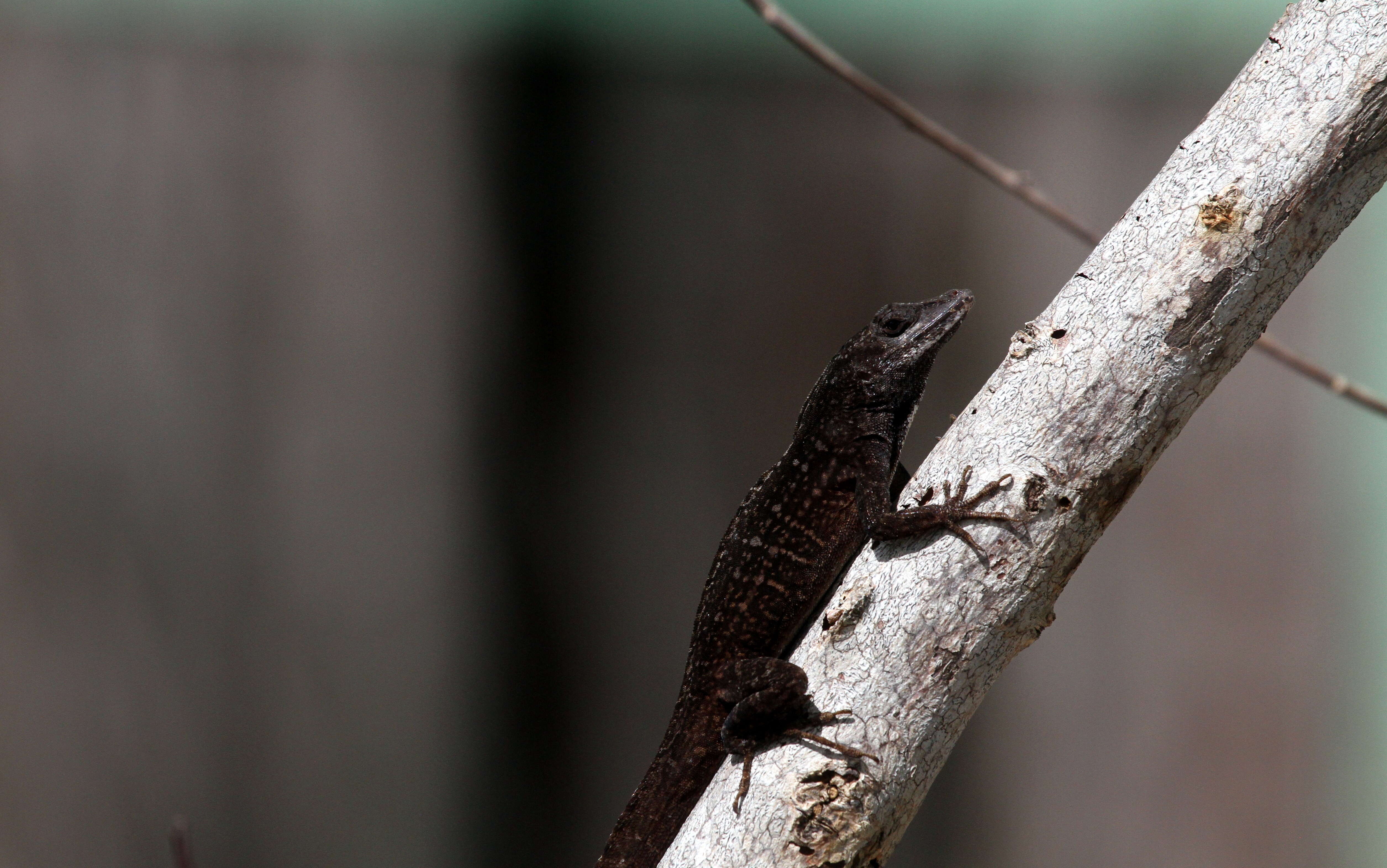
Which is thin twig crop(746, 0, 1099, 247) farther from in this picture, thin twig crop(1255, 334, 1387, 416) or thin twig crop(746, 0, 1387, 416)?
thin twig crop(1255, 334, 1387, 416)

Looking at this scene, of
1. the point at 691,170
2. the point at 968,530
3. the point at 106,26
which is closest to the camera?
the point at 968,530

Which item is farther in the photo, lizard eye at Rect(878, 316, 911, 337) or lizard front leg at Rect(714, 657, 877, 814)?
lizard eye at Rect(878, 316, 911, 337)

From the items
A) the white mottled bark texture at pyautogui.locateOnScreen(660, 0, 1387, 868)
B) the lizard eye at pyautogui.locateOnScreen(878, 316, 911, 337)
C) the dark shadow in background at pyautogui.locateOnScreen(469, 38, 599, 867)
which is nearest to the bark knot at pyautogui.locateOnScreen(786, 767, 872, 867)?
the white mottled bark texture at pyautogui.locateOnScreen(660, 0, 1387, 868)

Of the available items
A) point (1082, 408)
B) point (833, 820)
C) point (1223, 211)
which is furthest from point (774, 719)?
point (1223, 211)

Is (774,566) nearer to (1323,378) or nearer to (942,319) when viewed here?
(942,319)

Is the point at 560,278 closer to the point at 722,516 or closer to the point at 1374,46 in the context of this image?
the point at 722,516

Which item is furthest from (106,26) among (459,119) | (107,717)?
(107,717)
